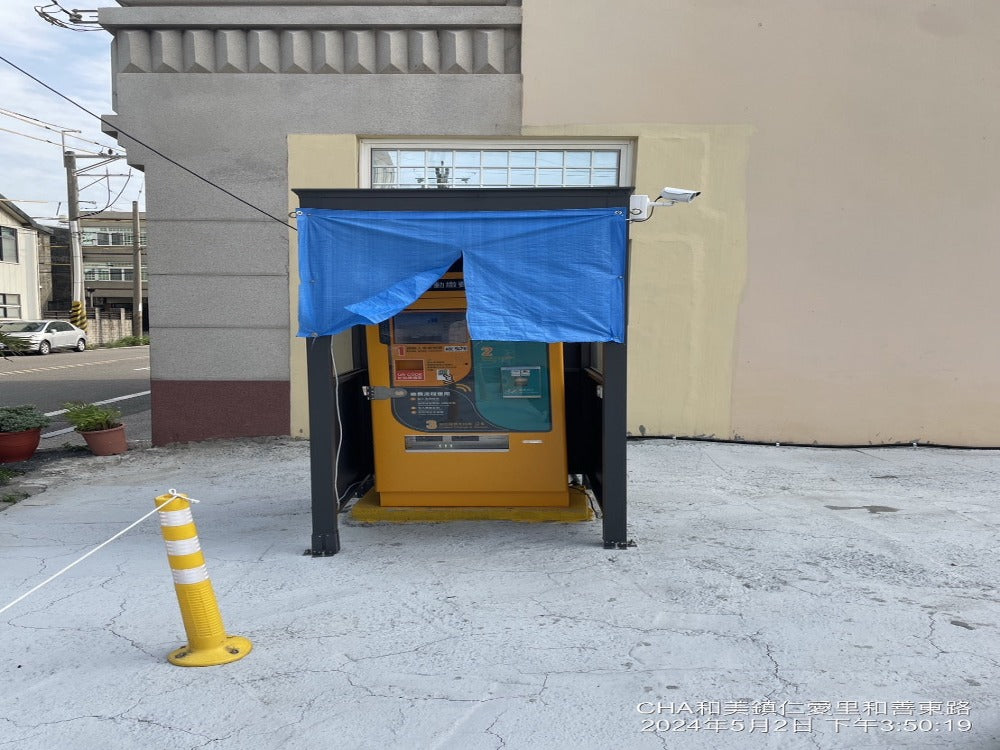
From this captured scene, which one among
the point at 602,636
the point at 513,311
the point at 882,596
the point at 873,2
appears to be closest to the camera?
the point at 602,636

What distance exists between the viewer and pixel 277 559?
512 centimetres

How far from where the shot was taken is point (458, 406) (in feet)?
18.5

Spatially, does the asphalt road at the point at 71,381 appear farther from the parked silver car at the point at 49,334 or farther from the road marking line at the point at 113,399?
the parked silver car at the point at 49,334

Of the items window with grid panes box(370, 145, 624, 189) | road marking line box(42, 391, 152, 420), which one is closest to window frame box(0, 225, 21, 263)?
road marking line box(42, 391, 152, 420)

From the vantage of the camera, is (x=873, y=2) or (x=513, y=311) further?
(x=873, y=2)

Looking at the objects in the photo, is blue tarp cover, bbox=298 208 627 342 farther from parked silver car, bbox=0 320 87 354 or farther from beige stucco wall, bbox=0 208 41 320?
beige stucco wall, bbox=0 208 41 320

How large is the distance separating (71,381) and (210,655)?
59.1ft

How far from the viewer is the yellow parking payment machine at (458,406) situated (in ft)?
18.3

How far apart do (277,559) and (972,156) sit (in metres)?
8.48

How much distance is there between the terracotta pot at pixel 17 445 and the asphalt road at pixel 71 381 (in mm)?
2417

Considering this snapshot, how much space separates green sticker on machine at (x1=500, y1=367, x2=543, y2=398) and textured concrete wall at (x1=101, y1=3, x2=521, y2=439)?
4079mm

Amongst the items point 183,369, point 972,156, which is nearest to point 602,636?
point 183,369

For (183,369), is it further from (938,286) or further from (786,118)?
(938,286)

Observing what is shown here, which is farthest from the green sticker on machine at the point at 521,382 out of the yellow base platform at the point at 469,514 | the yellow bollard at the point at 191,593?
the yellow bollard at the point at 191,593
